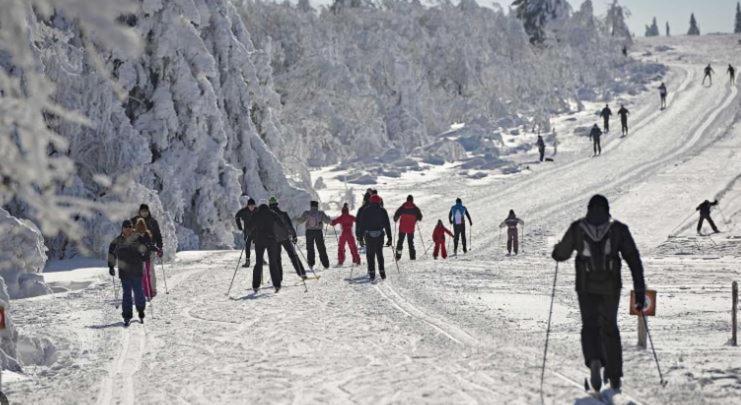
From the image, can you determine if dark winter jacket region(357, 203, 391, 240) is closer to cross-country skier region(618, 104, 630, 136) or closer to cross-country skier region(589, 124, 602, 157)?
cross-country skier region(589, 124, 602, 157)

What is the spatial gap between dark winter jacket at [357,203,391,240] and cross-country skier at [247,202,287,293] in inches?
62.7

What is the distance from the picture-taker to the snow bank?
1680 centimetres

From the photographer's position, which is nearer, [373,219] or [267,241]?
[267,241]

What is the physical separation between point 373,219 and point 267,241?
6.82ft

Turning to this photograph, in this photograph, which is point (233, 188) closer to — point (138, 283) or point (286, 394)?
point (138, 283)

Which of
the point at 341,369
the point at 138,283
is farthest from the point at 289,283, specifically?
the point at 341,369

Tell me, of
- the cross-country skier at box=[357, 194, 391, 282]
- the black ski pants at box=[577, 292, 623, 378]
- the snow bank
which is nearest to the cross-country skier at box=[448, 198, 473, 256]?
the cross-country skier at box=[357, 194, 391, 282]

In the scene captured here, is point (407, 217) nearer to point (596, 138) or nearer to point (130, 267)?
point (130, 267)

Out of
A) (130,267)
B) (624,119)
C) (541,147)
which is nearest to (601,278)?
(130,267)

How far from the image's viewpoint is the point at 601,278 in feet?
25.6

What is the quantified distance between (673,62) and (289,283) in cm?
7355

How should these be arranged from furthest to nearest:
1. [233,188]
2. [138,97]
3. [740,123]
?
[740,123], [233,188], [138,97]

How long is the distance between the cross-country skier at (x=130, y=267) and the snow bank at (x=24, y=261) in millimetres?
4279

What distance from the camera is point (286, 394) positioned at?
8.09m
